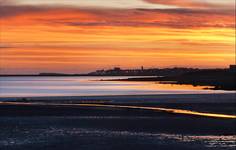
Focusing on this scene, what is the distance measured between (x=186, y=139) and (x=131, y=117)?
1184 cm

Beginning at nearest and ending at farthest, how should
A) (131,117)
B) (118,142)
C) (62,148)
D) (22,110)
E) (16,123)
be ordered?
(62,148) < (118,142) < (16,123) < (131,117) < (22,110)

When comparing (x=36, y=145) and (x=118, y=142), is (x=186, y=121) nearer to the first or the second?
(x=118, y=142)

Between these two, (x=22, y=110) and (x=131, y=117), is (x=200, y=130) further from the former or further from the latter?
(x=22, y=110)

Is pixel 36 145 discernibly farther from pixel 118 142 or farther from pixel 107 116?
pixel 107 116

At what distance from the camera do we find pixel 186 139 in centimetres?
2941

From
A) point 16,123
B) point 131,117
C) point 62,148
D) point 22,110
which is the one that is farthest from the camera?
point 22,110

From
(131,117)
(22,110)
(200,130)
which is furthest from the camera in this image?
(22,110)

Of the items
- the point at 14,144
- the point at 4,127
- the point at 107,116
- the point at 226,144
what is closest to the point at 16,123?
the point at 4,127

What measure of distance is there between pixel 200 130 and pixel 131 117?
831cm

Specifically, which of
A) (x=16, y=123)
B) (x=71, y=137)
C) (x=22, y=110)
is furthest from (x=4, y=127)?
(x=22, y=110)

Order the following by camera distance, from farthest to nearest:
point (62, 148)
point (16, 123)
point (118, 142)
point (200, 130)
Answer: point (16, 123) → point (200, 130) → point (118, 142) → point (62, 148)

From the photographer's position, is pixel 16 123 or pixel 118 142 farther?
pixel 16 123

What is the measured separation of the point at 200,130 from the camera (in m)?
33.5

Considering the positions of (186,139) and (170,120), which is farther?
(170,120)
